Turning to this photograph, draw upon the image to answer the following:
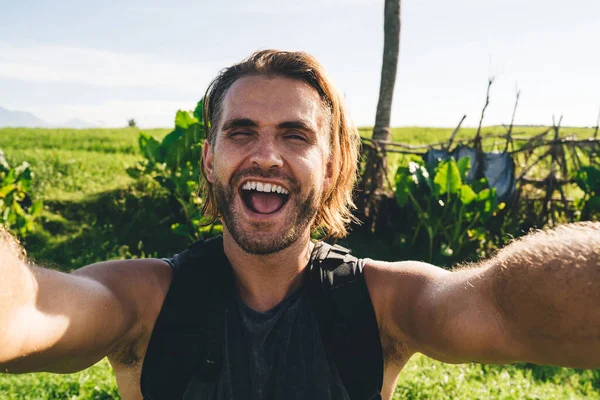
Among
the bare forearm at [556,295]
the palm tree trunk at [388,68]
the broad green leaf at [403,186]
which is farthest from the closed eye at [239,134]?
the palm tree trunk at [388,68]

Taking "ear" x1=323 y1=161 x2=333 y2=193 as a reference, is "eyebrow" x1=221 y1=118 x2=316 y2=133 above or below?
above

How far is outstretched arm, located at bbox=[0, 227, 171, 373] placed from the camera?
1348 mm

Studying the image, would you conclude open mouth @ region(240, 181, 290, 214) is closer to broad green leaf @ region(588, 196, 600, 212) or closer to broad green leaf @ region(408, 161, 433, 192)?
broad green leaf @ region(408, 161, 433, 192)

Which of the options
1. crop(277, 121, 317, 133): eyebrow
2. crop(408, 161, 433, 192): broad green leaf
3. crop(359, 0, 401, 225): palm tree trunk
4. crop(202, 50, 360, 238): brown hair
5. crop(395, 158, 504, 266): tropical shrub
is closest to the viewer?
crop(277, 121, 317, 133): eyebrow

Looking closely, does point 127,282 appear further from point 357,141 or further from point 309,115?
point 357,141

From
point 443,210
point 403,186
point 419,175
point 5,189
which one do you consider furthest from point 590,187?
point 5,189

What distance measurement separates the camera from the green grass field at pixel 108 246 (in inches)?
155

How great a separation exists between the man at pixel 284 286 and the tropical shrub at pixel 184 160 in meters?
4.47

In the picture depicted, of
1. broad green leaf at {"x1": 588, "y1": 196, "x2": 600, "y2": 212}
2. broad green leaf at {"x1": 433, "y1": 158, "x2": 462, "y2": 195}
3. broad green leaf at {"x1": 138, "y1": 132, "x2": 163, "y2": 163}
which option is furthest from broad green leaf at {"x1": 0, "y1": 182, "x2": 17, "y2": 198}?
broad green leaf at {"x1": 588, "y1": 196, "x2": 600, "y2": 212}

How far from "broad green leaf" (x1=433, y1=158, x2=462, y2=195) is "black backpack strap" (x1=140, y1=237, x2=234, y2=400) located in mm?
5248

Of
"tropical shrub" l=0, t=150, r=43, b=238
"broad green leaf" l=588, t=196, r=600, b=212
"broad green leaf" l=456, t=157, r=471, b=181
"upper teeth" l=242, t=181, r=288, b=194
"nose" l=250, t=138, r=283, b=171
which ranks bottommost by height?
"tropical shrub" l=0, t=150, r=43, b=238

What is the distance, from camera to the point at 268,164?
6.88 ft

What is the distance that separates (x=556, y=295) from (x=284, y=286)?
3.65 ft

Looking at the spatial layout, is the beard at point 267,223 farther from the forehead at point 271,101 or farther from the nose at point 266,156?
the forehead at point 271,101
